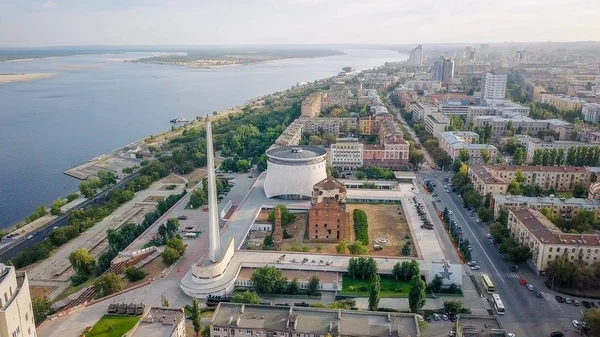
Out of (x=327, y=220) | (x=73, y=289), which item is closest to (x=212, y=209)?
(x=327, y=220)

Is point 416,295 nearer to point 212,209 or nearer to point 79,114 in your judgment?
point 212,209

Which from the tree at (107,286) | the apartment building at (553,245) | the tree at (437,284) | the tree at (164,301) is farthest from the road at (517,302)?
the tree at (107,286)

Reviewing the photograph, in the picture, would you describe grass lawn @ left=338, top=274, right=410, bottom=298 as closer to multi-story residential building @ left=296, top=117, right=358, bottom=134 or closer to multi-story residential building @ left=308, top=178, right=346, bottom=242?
multi-story residential building @ left=308, top=178, right=346, bottom=242

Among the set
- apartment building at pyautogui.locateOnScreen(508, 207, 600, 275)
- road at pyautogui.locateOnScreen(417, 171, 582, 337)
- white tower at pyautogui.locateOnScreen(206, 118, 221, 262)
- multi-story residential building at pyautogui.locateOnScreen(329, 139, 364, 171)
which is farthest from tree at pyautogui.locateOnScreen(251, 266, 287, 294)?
multi-story residential building at pyautogui.locateOnScreen(329, 139, 364, 171)

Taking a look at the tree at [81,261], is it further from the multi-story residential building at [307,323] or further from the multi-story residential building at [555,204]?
the multi-story residential building at [555,204]

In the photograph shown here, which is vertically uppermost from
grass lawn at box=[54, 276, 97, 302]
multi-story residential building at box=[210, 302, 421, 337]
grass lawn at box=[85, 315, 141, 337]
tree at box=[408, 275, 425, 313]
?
multi-story residential building at box=[210, 302, 421, 337]
